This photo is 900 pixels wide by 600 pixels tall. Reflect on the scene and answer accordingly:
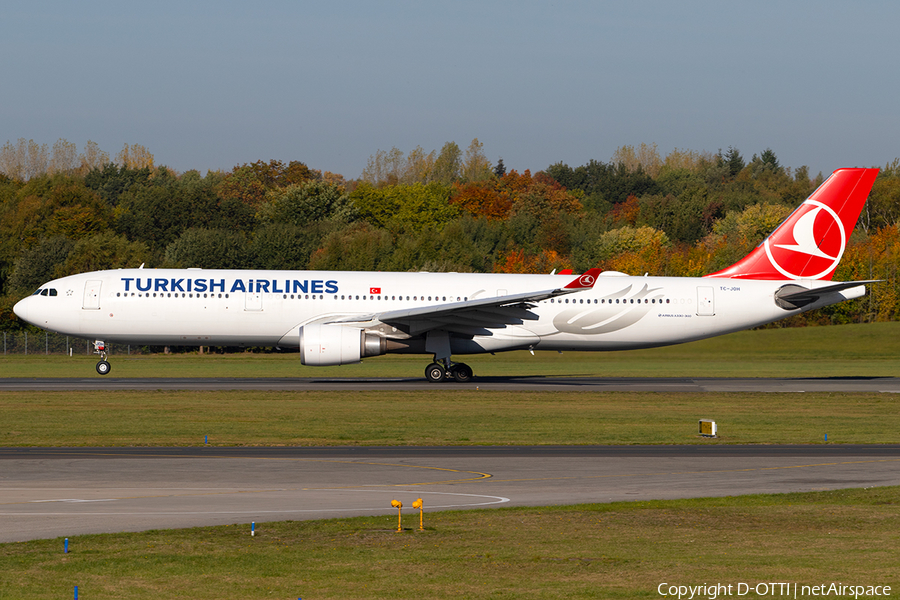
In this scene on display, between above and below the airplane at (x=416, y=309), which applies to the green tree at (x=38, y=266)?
above

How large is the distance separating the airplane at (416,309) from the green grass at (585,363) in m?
5.82

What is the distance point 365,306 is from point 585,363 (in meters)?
20.9

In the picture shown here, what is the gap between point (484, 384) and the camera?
4116 cm

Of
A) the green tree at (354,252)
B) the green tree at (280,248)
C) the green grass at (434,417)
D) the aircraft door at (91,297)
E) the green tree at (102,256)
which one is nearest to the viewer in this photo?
the green grass at (434,417)

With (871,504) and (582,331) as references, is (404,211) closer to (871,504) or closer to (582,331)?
(582,331)

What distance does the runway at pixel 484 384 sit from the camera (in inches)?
1505

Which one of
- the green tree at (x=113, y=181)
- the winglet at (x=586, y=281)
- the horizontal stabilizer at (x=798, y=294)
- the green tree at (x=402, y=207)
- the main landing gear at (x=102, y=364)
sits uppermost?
the green tree at (x=113, y=181)

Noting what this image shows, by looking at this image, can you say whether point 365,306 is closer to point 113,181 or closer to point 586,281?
point 586,281

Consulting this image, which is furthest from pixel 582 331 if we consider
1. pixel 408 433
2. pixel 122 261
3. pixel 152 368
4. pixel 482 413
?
pixel 122 261

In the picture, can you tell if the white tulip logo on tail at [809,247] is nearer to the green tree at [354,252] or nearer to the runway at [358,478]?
the runway at [358,478]

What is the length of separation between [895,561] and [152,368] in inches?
1719

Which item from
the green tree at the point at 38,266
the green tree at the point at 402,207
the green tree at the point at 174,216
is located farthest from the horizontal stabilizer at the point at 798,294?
the green tree at the point at 402,207

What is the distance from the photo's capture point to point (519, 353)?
62.0m

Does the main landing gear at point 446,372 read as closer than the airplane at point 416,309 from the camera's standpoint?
No
